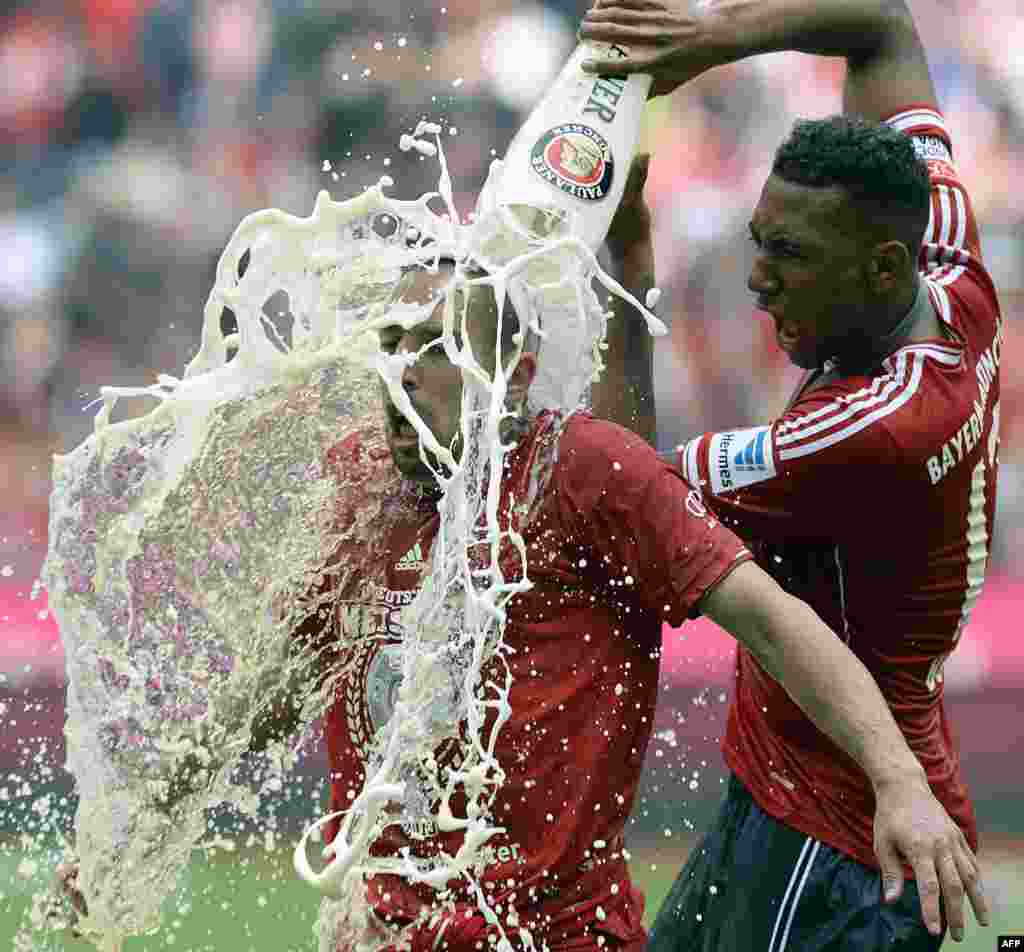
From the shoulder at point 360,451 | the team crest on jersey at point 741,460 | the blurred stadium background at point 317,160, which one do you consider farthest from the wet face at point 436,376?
the blurred stadium background at point 317,160

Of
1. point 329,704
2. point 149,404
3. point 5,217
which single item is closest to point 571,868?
point 329,704

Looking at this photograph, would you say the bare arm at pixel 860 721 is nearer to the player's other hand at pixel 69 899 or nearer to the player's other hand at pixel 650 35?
the player's other hand at pixel 650 35

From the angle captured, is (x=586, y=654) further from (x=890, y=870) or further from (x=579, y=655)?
(x=890, y=870)

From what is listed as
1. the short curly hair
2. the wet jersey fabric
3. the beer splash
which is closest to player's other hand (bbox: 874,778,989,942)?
the wet jersey fabric

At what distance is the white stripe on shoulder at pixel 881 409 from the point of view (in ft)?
10.8

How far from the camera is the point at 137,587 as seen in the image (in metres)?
3.26

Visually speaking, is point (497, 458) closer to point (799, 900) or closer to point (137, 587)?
point (137, 587)

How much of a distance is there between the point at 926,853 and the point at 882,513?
2.61 ft

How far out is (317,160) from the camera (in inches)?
323

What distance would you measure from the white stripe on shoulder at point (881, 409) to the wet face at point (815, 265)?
0.32ft

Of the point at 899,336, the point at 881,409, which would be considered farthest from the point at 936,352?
the point at 881,409

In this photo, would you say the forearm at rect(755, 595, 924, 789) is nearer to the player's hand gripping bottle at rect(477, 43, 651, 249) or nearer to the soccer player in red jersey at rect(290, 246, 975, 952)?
the soccer player in red jersey at rect(290, 246, 975, 952)

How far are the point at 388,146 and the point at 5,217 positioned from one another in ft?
5.90

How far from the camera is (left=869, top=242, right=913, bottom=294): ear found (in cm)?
332
